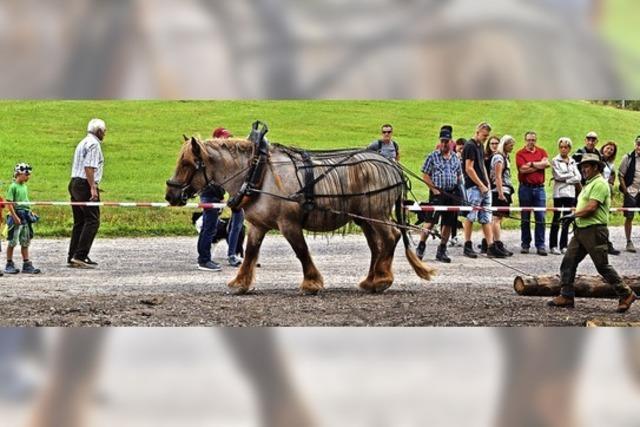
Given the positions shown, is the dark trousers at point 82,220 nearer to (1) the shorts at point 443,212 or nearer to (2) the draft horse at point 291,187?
(2) the draft horse at point 291,187

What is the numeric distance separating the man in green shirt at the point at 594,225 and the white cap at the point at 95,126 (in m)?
3.94

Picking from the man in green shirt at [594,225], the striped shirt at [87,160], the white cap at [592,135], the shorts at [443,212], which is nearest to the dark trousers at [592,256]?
the man in green shirt at [594,225]

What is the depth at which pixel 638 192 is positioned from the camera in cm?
1402

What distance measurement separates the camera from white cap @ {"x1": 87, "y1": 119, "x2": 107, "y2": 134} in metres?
8.29

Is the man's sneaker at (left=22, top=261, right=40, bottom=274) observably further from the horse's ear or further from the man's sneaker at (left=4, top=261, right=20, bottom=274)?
the horse's ear

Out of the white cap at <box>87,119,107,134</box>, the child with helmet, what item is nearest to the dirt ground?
the child with helmet

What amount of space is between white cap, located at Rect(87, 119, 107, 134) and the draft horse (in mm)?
790

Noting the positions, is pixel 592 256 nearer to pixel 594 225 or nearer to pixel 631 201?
pixel 594 225

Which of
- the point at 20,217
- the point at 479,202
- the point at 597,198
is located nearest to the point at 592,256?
the point at 597,198

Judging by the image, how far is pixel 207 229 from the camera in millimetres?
11641

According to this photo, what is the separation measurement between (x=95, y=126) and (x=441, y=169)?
4.84 metres
